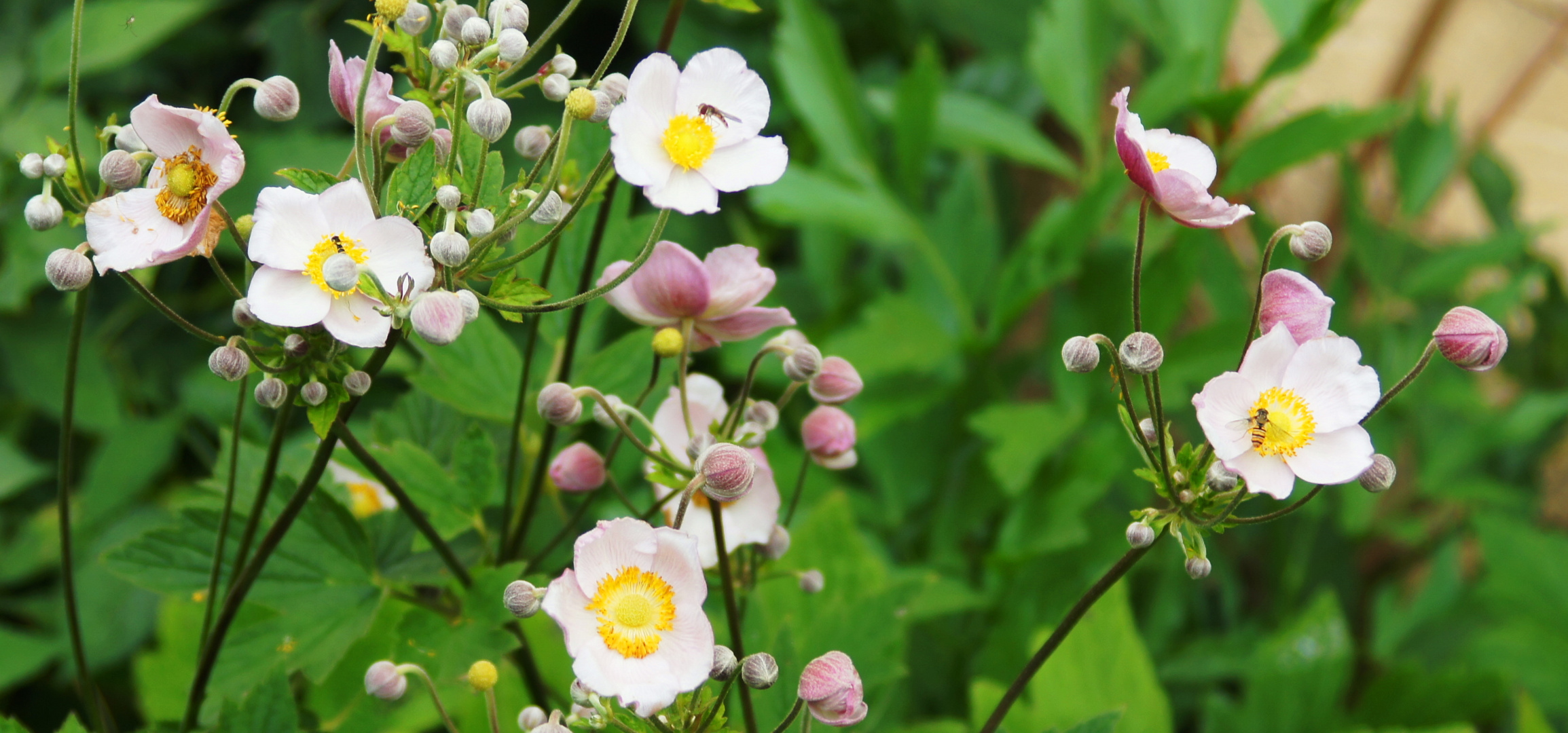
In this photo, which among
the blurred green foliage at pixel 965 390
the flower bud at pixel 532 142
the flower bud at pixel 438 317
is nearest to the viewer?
the flower bud at pixel 438 317

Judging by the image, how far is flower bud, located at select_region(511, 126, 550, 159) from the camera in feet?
1.49

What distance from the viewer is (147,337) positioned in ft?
4.13

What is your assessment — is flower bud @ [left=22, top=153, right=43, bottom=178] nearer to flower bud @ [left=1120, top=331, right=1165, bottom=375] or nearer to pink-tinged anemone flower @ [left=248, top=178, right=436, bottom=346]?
pink-tinged anemone flower @ [left=248, top=178, right=436, bottom=346]

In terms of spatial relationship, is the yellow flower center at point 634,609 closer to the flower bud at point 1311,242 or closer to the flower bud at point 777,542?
the flower bud at point 777,542

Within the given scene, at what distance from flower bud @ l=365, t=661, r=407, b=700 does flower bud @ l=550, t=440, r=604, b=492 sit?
104 mm

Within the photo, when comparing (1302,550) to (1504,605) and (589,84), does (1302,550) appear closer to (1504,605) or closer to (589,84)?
(1504,605)

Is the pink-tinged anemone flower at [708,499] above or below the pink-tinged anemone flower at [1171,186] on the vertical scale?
below

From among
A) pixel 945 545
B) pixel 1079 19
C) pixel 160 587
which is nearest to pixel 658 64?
pixel 160 587

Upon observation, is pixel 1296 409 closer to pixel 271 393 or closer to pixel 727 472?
pixel 727 472

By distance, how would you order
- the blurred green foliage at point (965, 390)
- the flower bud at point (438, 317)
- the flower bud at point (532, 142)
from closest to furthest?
the flower bud at point (438, 317) → the flower bud at point (532, 142) → the blurred green foliage at point (965, 390)

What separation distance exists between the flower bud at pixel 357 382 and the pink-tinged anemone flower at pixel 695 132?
0.11m

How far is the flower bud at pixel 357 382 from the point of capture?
1.29 feet

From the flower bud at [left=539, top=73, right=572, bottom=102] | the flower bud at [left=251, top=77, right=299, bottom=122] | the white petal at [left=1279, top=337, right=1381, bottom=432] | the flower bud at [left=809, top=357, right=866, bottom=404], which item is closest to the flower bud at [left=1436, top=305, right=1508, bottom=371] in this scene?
the white petal at [left=1279, top=337, right=1381, bottom=432]

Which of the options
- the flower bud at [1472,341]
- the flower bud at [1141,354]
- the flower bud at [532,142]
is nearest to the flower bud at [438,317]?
the flower bud at [532,142]
